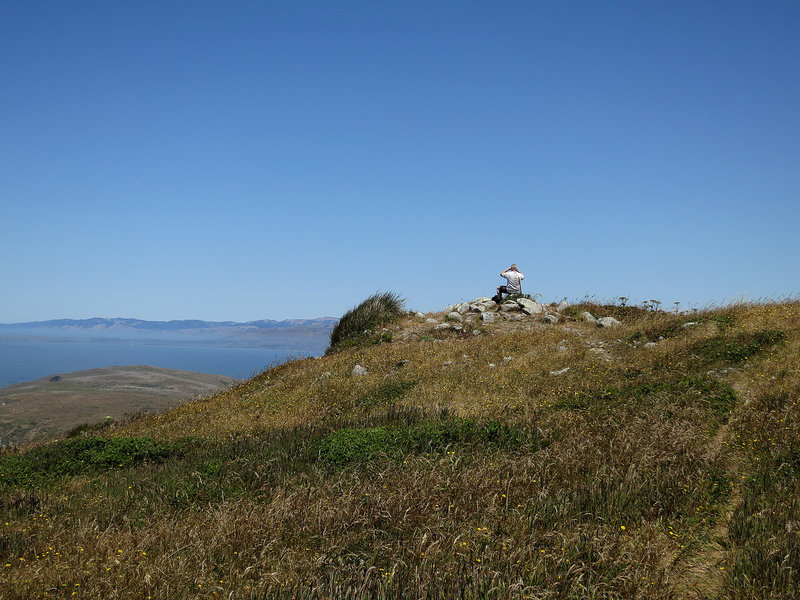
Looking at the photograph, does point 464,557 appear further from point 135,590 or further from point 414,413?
point 414,413

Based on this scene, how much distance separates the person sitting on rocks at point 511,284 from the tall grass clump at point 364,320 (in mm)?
5261

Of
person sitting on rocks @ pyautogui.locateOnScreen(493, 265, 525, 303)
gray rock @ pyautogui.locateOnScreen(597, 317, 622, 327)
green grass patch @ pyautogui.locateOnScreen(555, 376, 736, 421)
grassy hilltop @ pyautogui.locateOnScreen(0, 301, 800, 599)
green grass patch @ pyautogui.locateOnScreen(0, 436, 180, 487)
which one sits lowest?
green grass patch @ pyautogui.locateOnScreen(0, 436, 180, 487)

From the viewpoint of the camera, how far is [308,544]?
6121mm

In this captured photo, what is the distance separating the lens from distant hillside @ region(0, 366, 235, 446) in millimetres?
57969

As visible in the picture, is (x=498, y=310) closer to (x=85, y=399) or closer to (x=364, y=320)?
(x=364, y=320)

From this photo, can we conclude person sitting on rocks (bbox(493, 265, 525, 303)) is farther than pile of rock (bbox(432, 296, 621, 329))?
Yes

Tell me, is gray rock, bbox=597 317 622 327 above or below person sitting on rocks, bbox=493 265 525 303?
below

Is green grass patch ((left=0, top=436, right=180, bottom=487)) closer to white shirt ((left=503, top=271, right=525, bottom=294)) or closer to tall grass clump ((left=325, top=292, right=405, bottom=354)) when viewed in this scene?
tall grass clump ((left=325, top=292, right=405, bottom=354))

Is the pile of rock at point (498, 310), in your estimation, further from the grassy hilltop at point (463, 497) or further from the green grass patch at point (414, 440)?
the green grass patch at point (414, 440)

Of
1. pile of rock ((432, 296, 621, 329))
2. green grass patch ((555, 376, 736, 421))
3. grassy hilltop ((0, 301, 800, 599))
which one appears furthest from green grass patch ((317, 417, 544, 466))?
pile of rock ((432, 296, 621, 329))

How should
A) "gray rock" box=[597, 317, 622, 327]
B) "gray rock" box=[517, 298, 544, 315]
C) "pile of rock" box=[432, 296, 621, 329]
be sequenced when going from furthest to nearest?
"gray rock" box=[517, 298, 544, 315] → "pile of rock" box=[432, 296, 621, 329] → "gray rock" box=[597, 317, 622, 327]

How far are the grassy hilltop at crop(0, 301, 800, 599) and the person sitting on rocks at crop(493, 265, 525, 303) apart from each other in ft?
48.0

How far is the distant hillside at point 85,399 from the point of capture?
190 feet

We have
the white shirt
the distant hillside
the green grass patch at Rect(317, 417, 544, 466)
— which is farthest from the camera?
the distant hillside
